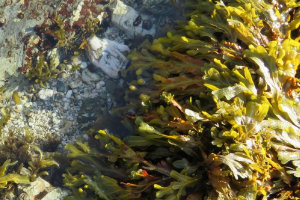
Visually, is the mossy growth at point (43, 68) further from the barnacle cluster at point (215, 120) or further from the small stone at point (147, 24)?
the small stone at point (147, 24)

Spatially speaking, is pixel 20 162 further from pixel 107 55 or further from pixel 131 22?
pixel 131 22

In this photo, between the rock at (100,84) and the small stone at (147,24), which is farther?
the small stone at (147,24)

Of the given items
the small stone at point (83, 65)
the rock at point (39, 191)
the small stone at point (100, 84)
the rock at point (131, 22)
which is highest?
the rock at point (131, 22)

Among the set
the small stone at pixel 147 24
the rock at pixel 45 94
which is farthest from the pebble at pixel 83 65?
the small stone at pixel 147 24

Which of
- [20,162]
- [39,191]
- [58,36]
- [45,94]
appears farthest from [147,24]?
[39,191]

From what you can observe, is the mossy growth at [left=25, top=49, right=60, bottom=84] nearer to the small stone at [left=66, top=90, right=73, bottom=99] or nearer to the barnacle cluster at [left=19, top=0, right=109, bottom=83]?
the barnacle cluster at [left=19, top=0, right=109, bottom=83]

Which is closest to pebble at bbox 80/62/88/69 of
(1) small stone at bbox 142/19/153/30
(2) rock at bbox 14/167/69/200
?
(1) small stone at bbox 142/19/153/30
